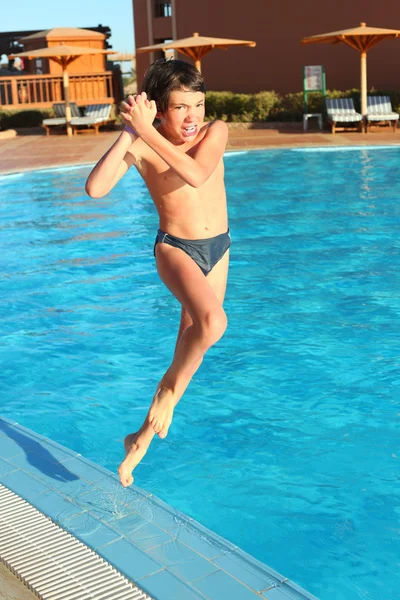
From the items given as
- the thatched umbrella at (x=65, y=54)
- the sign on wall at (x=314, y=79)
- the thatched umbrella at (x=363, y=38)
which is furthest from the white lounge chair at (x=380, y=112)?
the thatched umbrella at (x=65, y=54)

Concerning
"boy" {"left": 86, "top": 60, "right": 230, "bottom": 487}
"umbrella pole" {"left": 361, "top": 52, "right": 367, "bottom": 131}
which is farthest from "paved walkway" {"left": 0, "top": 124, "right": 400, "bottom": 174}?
"boy" {"left": 86, "top": 60, "right": 230, "bottom": 487}

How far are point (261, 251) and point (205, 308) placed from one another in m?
6.50

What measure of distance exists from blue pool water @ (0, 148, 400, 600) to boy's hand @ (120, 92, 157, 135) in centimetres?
201

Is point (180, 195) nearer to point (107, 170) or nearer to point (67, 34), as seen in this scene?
point (107, 170)

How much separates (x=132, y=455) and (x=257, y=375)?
250cm

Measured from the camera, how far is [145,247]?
33.4 ft

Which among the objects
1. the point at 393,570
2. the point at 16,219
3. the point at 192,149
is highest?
the point at 192,149

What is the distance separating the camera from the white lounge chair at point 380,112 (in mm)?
20281

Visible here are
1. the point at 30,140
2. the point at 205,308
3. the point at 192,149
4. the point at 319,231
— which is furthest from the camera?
the point at 30,140

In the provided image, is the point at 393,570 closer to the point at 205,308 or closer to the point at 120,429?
the point at 205,308

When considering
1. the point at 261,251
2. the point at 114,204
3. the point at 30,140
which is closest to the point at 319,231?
the point at 261,251

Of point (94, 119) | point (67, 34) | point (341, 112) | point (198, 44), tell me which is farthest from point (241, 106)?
point (67, 34)

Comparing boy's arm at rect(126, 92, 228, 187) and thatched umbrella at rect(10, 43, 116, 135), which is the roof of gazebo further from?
boy's arm at rect(126, 92, 228, 187)

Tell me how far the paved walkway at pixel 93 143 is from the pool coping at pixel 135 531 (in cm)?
1288
